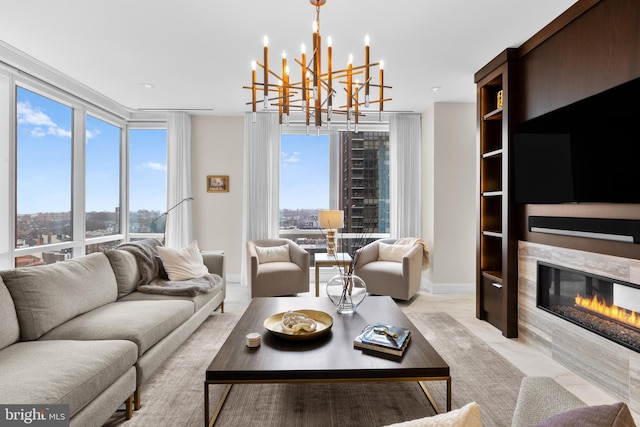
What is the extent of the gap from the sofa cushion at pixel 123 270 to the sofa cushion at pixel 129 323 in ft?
0.73

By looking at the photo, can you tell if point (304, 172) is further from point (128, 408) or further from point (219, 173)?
point (128, 408)

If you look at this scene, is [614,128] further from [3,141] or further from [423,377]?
[3,141]

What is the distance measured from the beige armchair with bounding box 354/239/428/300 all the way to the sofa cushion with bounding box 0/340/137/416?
263 cm

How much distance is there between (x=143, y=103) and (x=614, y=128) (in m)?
5.09

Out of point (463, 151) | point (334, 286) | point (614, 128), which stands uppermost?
point (463, 151)

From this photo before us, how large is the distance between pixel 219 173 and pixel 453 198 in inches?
134

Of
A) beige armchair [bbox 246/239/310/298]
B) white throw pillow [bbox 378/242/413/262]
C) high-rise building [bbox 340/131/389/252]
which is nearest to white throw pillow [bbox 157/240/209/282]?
beige armchair [bbox 246/239/310/298]

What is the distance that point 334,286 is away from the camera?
104 inches

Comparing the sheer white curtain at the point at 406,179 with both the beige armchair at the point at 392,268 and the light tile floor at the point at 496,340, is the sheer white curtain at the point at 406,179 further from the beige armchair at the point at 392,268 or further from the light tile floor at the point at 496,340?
the light tile floor at the point at 496,340

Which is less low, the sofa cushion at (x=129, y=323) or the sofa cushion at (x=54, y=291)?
the sofa cushion at (x=54, y=291)

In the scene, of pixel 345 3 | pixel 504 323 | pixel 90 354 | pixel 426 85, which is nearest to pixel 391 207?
pixel 426 85

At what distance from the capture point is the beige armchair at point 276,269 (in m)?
4.29

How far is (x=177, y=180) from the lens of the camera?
17.3 feet

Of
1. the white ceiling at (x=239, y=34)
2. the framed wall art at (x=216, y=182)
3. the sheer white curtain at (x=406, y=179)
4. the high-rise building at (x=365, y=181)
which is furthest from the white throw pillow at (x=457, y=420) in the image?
the framed wall art at (x=216, y=182)
